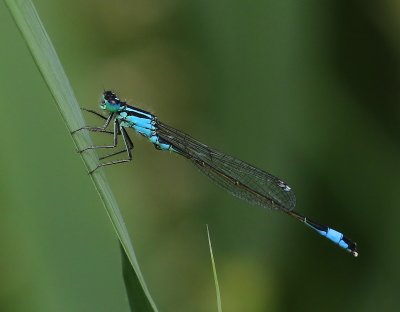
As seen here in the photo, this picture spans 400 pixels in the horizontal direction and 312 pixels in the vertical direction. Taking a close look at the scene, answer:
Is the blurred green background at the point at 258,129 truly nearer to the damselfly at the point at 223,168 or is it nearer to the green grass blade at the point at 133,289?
the damselfly at the point at 223,168

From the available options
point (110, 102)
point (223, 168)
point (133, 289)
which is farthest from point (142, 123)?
point (133, 289)

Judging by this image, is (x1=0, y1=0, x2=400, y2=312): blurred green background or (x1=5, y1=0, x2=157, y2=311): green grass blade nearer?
(x1=5, y1=0, x2=157, y2=311): green grass blade

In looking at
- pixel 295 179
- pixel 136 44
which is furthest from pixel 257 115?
pixel 136 44

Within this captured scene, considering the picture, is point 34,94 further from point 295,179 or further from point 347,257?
point 347,257

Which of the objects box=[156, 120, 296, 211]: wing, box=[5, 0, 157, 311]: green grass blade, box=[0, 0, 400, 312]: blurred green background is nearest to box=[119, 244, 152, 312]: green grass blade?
box=[5, 0, 157, 311]: green grass blade

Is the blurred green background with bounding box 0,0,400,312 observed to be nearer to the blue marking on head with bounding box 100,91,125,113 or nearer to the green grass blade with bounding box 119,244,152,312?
the blue marking on head with bounding box 100,91,125,113

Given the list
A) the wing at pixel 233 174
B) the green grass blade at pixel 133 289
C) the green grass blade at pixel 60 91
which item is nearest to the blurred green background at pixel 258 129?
the wing at pixel 233 174
